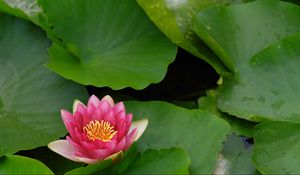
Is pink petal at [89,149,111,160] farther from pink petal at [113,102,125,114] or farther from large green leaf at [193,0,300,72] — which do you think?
large green leaf at [193,0,300,72]

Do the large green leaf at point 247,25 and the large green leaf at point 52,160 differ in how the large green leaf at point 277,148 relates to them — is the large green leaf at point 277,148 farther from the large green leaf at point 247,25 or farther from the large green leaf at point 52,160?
the large green leaf at point 52,160

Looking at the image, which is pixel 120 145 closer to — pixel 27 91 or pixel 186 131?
pixel 186 131

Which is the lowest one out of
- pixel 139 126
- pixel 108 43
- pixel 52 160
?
pixel 52 160

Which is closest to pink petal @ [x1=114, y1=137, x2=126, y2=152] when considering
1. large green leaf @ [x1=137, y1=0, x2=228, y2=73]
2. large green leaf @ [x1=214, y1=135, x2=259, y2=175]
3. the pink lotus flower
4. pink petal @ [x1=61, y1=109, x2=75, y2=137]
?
the pink lotus flower

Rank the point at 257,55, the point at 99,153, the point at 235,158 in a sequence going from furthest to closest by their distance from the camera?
the point at 257,55 → the point at 235,158 → the point at 99,153

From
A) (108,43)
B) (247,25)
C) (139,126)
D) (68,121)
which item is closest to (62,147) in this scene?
(68,121)

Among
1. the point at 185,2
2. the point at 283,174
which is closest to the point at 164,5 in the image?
the point at 185,2

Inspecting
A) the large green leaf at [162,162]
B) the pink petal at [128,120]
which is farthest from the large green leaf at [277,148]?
the pink petal at [128,120]
